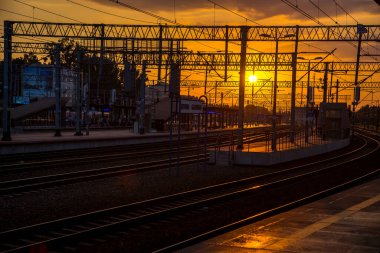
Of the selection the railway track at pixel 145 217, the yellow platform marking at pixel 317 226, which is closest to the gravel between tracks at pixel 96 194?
the railway track at pixel 145 217

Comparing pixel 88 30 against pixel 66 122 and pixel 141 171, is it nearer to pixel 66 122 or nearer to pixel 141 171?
pixel 141 171

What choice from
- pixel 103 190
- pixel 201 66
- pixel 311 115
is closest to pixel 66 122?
pixel 201 66

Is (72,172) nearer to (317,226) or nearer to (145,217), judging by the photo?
(145,217)

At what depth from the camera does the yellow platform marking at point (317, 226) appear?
10172 millimetres

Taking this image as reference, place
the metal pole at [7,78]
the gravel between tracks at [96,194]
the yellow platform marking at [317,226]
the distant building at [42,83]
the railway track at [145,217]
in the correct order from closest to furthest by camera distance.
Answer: the yellow platform marking at [317,226] < the railway track at [145,217] < the gravel between tracks at [96,194] < the metal pole at [7,78] < the distant building at [42,83]

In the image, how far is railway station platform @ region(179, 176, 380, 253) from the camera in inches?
390

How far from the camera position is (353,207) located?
14805mm

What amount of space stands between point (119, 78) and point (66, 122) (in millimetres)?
63724

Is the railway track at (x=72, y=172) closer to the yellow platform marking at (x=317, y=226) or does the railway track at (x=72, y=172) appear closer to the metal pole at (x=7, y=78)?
the metal pole at (x=7, y=78)

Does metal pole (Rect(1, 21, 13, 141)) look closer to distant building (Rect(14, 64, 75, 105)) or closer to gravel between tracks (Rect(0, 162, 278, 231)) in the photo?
gravel between tracks (Rect(0, 162, 278, 231))

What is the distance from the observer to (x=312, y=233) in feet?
36.7

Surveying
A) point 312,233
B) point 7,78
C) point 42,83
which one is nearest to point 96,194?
point 312,233

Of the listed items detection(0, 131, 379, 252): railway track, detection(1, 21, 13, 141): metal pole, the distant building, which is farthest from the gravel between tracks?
the distant building

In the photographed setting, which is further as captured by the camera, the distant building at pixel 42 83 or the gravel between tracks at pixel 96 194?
the distant building at pixel 42 83
